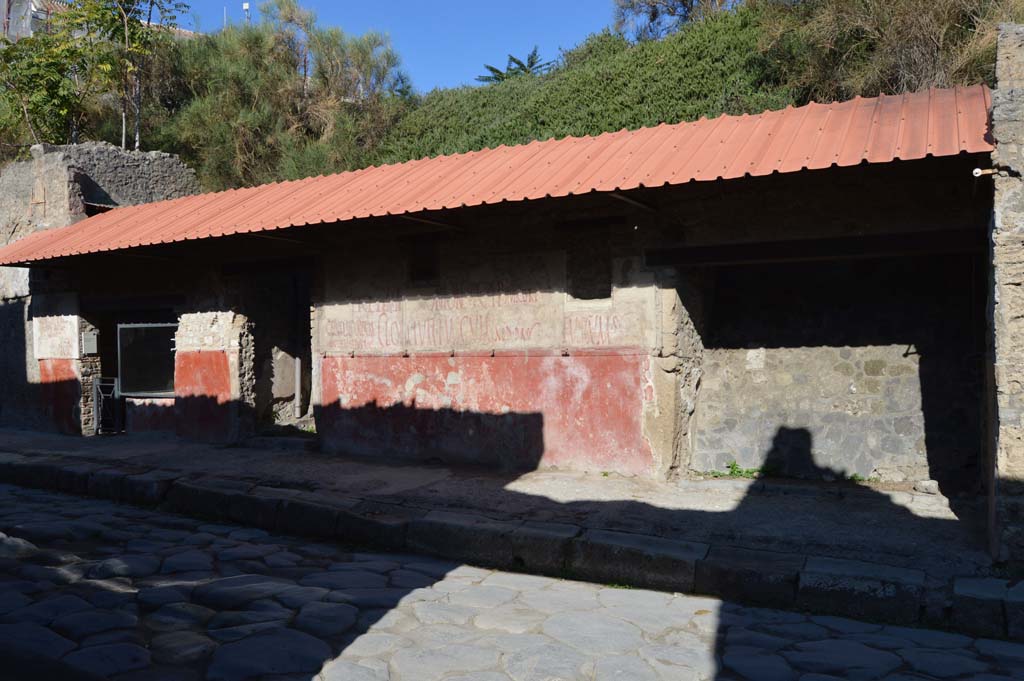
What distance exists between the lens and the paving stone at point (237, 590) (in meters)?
4.64

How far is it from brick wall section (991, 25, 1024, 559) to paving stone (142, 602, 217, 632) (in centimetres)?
474

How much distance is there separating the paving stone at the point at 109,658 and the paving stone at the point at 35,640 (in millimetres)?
90

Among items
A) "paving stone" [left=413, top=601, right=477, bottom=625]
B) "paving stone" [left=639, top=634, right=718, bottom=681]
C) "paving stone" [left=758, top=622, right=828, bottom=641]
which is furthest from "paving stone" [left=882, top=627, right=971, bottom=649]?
"paving stone" [left=413, top=601, right=477, bottom=625]

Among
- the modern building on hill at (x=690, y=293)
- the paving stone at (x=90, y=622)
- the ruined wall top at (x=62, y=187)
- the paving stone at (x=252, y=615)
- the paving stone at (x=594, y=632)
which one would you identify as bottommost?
the paving stone at (x=594, y=632)

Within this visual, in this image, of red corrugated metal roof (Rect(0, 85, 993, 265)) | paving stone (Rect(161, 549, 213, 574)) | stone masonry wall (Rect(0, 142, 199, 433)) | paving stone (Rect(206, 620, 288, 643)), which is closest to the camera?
paving stone (Rect(206, 620, 288, 643))

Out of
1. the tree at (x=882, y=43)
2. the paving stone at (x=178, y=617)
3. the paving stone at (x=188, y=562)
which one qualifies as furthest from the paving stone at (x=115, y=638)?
the tree at (x=882, y=43)

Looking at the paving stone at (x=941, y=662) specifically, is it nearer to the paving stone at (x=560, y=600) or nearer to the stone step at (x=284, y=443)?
the paving stone at (x=560, y=600)

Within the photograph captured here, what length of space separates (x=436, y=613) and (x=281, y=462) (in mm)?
5009

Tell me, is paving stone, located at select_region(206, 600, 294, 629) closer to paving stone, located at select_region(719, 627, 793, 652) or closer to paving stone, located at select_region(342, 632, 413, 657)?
paving stone, located at select_region(342, 632, 413, 657)

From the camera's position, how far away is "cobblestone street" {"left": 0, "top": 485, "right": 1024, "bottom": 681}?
12.2ft

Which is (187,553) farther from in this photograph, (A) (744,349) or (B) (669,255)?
(A) (744,349)

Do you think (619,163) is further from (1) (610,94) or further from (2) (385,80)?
(2) (385,80)

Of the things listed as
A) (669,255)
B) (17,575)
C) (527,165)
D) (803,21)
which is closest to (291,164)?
A: (803,21)

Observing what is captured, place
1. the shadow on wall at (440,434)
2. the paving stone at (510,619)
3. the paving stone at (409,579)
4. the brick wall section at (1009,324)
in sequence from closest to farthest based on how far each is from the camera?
the paving stone at (510,619) < the brick wall section at (1009,324) < the paving stone at (409,579) < the shadow on wall at (440,434)
